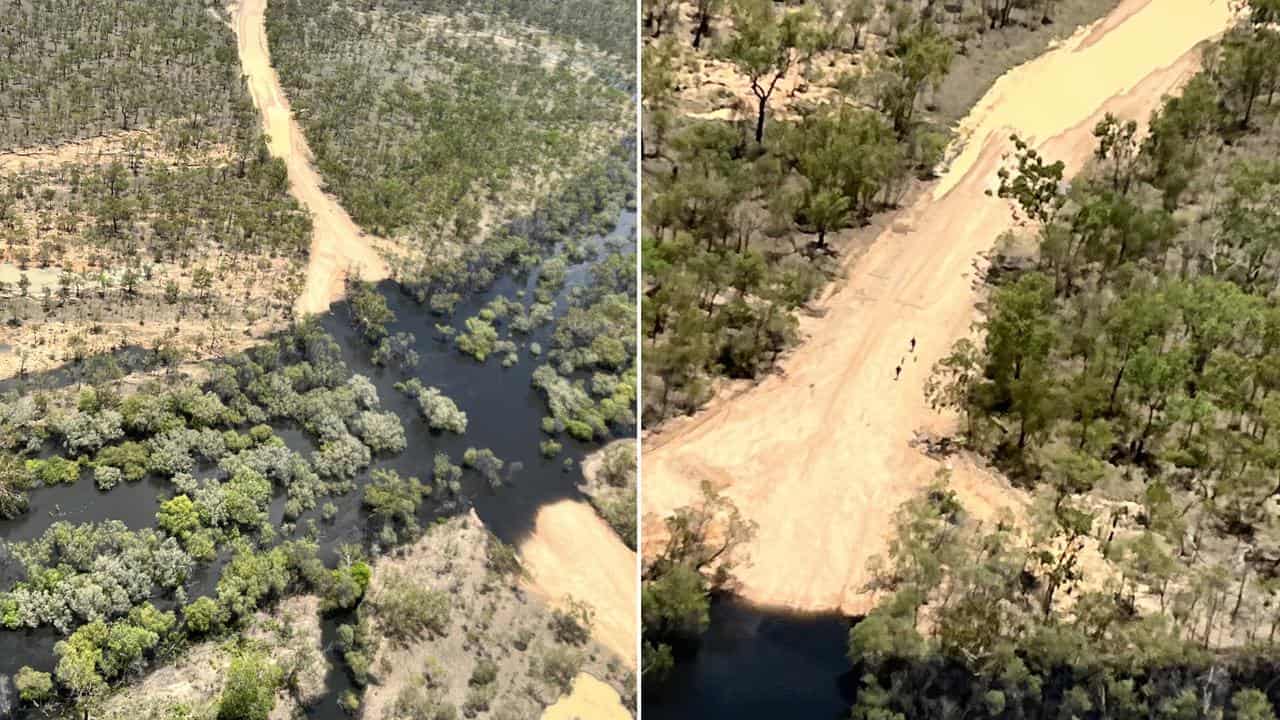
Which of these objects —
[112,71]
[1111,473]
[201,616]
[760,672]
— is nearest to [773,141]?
[1111,473]

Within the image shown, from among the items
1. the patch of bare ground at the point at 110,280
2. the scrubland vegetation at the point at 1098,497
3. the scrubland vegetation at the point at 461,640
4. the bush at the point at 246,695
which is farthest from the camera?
the patch of bare ground at the point at 110,280

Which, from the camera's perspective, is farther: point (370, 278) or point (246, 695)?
point (370, 278)

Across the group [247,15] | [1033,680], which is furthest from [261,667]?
[247,15]

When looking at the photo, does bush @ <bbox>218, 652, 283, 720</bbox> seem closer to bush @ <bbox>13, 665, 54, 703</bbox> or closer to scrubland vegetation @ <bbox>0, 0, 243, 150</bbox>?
bush @ <bbox>13, 665, 54, 703</bbox>

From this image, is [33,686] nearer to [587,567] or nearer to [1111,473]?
[587,567]

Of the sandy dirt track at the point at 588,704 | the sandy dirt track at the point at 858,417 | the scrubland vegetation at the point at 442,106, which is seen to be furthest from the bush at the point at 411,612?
the scrubland vegetation at the point at 442,106

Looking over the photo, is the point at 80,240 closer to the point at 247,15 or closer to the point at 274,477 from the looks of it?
the point at 274,477

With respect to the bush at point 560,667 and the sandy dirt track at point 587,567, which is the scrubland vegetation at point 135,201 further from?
the bush at point 560,667
